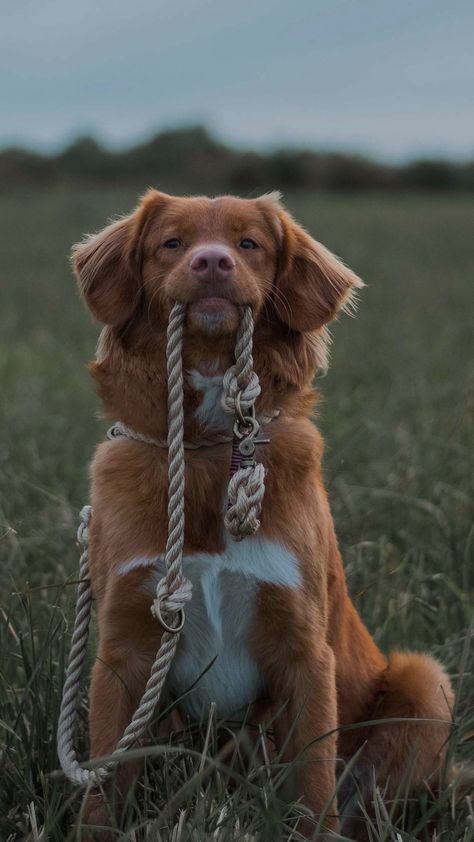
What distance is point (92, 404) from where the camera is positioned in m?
5.82

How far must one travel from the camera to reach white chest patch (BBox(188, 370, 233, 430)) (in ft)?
7.70

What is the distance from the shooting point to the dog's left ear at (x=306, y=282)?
7.89 ft

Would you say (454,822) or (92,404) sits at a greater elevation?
(454,822)

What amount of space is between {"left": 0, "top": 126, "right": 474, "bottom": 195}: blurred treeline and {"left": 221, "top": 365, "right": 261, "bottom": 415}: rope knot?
3646 cm

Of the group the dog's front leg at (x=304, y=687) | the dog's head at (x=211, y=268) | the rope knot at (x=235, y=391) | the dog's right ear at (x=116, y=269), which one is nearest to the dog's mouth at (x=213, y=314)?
the dog's head at (x=211, y=268)

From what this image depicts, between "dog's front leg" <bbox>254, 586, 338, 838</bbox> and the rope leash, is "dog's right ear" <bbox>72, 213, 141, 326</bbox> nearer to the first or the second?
the rope leash

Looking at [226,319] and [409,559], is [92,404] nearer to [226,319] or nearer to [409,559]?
[409,559]

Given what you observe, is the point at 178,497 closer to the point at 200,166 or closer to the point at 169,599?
the point at 169,599

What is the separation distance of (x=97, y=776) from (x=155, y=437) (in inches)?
28.9

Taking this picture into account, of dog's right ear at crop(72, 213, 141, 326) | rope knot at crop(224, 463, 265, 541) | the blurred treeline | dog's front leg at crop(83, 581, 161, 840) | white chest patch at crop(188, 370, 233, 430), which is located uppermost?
dog's right ear at crop(72, 213, 141, 326)

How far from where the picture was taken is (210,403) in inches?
92.9

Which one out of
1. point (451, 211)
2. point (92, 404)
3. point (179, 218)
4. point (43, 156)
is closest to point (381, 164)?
point (43, 156)

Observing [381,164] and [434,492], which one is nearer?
[434,492]

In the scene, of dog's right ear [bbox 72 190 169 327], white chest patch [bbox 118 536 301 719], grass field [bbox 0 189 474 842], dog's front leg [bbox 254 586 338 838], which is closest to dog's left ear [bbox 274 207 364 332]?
dog's right ear [bbox 72 190 169 327]
